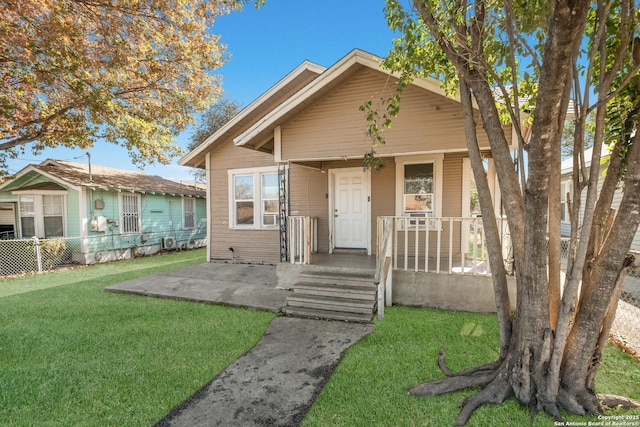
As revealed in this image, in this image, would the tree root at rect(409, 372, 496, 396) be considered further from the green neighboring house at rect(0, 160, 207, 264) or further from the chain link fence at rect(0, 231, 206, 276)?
the green neighboring house at rect(0, 160, 207, 264)

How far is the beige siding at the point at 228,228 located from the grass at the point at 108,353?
342 centimetres

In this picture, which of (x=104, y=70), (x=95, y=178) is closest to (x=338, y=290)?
(x=104, y=70)

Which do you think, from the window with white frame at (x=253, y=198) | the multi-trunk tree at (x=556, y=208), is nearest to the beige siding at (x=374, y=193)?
the window with white frame at (x=253, y=198)

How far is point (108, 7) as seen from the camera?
6715 millimetres

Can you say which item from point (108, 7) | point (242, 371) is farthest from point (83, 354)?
point (108, 7)

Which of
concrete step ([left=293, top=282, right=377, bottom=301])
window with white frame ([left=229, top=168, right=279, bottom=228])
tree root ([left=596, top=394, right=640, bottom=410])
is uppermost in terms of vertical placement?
window with white frame ([left=229, top=168, right=279, bottom=228])

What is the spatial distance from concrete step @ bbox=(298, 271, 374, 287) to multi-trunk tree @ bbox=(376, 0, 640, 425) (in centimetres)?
241

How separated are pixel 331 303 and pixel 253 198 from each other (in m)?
5.02

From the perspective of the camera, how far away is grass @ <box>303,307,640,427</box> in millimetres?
2541

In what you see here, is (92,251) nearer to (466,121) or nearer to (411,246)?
(411,246)

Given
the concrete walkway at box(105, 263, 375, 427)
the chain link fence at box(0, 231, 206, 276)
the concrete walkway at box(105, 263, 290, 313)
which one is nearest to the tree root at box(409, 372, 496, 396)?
the concrete walkway at box(105, 263, 375, 427)

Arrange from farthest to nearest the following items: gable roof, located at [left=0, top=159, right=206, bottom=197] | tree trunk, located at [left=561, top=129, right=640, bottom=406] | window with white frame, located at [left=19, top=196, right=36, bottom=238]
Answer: window with white frame, located at [left=19, top=196, right=36, bottom=238] → gable roof, located at [left=0, top=159, right=206, bottom=197] → tree trunk, located at [left=561, top=129, right=640, bottom=406]

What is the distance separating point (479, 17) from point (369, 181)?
4687 mm

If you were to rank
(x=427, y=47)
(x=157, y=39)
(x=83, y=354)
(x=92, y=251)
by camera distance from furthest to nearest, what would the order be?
(x=92, y=251)
(x=157, y=39)
(x=427, y=47)
(x=83, y=354)
